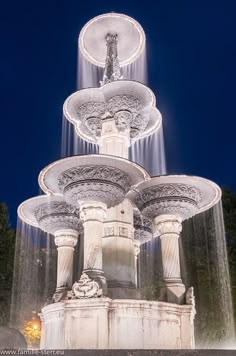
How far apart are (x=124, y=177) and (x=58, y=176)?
6.68 ft

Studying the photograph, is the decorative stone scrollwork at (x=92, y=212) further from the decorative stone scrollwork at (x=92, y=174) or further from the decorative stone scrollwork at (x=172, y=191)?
the decorative stone scrollwork at (x=172, y=191)

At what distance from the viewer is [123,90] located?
1580 cm

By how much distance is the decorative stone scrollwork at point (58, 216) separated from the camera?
51.8 feet

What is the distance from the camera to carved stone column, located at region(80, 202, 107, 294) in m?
12.3

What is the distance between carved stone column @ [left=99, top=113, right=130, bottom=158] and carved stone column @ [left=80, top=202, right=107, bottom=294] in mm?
3131

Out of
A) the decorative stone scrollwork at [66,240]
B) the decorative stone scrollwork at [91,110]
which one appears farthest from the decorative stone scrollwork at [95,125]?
the decorative stone scrollwork at [66,240]

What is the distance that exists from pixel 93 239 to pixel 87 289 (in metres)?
1.51

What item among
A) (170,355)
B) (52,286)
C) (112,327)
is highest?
(52,286)

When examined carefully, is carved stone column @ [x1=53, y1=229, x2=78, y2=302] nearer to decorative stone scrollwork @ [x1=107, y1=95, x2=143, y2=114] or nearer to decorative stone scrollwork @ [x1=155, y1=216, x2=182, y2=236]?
decorative stone scrollwork @ [x1=155, y1=216, x2=182, y2=236]

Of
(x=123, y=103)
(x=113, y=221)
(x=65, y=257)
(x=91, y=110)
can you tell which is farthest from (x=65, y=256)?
(x=123, y=103)

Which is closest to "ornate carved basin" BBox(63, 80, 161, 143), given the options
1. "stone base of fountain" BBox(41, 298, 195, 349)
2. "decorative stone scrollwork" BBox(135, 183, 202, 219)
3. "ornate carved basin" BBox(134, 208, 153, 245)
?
"decorative stone scrollwork" BBox(135, 183, 202, 219)

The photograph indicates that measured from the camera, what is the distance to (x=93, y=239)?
12.6 meters

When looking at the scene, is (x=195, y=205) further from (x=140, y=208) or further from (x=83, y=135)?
(x=83, y=135)

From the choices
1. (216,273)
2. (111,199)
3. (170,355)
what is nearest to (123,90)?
(111,199)
